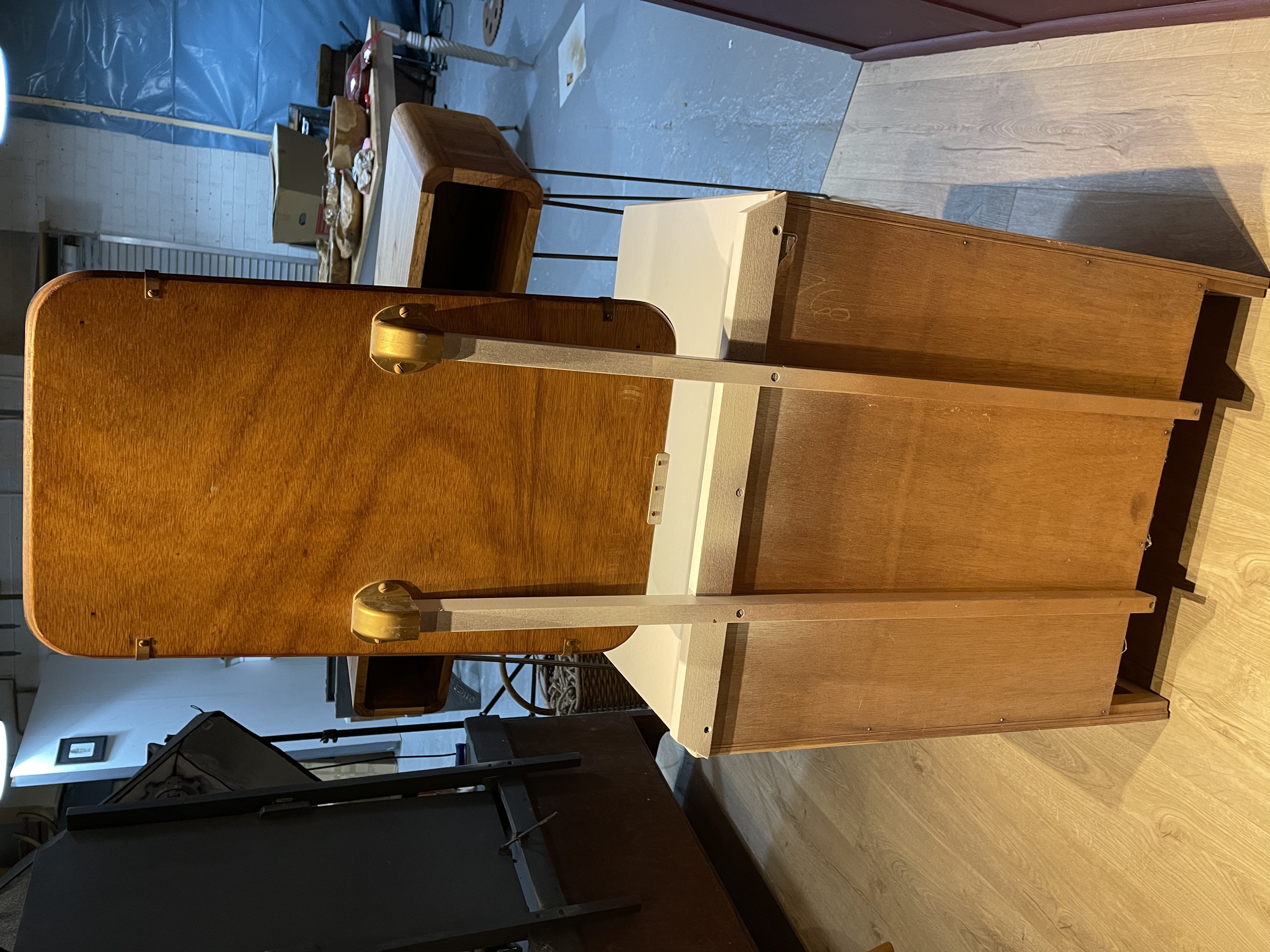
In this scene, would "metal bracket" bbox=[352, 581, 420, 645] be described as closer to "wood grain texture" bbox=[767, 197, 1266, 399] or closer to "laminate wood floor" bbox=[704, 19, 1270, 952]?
"wood grain texture" bbox=[767, 197, 1266, 399]

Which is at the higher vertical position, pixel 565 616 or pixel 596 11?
pixel 596 11

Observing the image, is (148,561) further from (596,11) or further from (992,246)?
(596,11)

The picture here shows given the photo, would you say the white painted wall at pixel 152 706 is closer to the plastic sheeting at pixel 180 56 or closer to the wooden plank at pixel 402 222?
the plastic sheeting at pixel 180 56

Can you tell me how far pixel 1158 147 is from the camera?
160cm

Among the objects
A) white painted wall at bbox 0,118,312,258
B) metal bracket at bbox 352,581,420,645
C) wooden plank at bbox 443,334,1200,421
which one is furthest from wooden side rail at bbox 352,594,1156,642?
white painted wall at bbox 0,118,312,258

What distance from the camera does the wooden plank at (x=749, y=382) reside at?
0.96 meters

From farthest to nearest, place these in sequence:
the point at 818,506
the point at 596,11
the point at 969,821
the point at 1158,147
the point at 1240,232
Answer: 1. the point at 596,11
2. the point at 969,821
3. the point at 1158,147
4. the point at 1240,232
5. the point at 818,506

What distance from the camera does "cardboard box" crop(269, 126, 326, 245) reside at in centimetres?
512

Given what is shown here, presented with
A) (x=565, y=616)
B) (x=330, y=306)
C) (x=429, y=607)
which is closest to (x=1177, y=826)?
(x=565, y=616)

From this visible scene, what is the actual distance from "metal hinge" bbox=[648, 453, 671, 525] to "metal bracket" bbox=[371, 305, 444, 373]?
12.2 inches

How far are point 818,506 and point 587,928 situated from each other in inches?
47.5

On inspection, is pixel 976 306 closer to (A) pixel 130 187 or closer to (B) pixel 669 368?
(B) pixel 669 368

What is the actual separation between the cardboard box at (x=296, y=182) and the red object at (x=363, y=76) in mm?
802

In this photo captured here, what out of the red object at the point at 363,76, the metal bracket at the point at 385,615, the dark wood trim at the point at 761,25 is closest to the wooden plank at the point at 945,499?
the metal bracket at the point at 385,615
